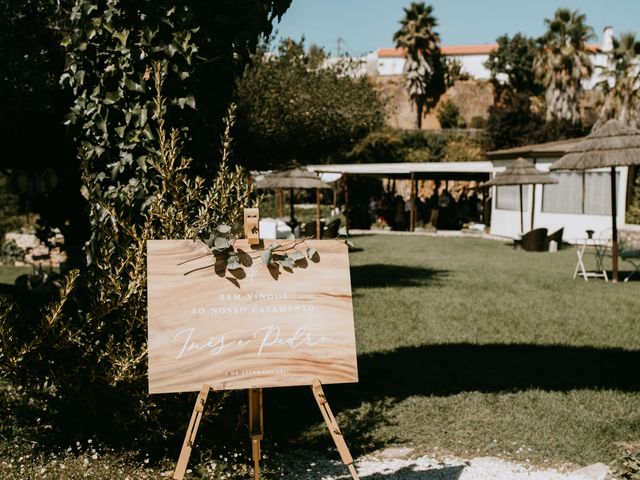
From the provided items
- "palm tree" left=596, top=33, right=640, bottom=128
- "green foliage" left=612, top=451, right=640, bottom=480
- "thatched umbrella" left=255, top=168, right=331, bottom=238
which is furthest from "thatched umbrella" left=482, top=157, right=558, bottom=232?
"green foliage" left=612, top=451, right=640, bottom=480

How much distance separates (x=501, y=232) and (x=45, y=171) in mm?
19086

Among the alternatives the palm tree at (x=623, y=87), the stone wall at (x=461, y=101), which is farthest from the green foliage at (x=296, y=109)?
the stone wall at (x=461, y=101)

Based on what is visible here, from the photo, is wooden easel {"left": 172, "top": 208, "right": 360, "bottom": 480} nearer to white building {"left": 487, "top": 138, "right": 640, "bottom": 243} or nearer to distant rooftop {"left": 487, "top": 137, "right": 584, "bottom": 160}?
white building {"left": 487, "top": 138, "right": 640, "bottom": 243}

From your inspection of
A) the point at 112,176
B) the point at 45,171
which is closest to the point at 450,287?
the point at 45,171

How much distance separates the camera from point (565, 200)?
21375 mm

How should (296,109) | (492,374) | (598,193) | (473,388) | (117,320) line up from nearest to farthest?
1. (117,320)
2. (473,388)
3. (492,374)
4. (296,109)
5. (598,193)

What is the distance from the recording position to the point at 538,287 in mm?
11453

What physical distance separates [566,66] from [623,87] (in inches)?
619

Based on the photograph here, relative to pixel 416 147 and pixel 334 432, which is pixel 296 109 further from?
pixel 416 147

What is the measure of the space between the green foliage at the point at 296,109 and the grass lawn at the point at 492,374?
23.4 ft

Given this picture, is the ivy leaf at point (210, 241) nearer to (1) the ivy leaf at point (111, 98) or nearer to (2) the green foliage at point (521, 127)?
(1) the ivy leaf at point (111, 98)

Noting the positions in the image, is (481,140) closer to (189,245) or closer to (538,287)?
(538,287)

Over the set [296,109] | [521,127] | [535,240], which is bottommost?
[535,240]

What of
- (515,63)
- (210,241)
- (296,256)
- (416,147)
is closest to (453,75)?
(515,63)
